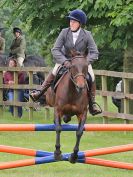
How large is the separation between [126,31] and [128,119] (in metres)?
2.63

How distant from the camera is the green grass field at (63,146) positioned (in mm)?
11812

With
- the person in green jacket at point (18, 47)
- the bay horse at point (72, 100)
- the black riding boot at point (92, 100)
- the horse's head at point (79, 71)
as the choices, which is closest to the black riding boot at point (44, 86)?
the bay horse at point (72, 100)

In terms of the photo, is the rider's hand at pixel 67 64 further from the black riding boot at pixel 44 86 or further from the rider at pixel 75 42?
the black riding boot at pixel 44 86

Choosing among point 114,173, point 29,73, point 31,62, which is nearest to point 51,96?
point 114,173

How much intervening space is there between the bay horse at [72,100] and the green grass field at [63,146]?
53.0 inches

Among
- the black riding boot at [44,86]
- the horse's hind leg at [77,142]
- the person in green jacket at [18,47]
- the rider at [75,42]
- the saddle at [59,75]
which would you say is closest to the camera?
the horse's hind leg at [77,142]

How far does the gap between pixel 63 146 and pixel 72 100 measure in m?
4.34

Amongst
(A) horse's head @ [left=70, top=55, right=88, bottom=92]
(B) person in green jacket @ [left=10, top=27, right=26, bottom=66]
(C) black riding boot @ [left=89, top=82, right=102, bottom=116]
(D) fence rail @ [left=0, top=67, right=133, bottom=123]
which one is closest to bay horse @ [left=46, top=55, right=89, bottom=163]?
(A) horse's head @ [left=70, top=55, right=88, bottom=92]

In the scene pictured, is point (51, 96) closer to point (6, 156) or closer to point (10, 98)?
point (6, 156)

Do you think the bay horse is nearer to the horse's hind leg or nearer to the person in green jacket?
the horse's hind leg

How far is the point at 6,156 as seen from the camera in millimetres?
13539

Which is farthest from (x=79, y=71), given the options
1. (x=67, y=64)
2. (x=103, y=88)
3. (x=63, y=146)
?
(x=103, y=88)

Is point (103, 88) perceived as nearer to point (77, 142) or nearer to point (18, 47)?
point (18, 47)

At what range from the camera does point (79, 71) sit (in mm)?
10008
